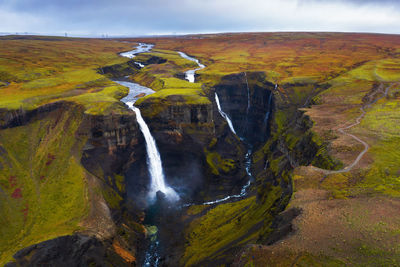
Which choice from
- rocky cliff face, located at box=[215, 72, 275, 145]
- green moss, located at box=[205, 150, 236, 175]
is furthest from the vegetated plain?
rocky cliff face, located at box=[215, 72, 275, 145]

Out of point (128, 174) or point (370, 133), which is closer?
point (370, 133)

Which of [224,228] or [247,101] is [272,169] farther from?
[247,101]

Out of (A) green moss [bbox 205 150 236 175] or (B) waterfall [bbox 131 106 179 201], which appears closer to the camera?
(B) waterfall [bbox 131 106 179 201]

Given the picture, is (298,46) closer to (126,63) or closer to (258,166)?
(126,63)

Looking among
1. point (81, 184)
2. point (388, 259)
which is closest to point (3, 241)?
point (81, 184)

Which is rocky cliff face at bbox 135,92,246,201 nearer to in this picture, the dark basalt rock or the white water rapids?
the white water rapids

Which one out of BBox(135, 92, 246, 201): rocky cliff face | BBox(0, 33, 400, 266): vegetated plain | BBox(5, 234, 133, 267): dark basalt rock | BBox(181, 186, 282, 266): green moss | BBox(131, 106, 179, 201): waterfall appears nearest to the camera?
BBox(0, 33, 400, 266): vegetated plain

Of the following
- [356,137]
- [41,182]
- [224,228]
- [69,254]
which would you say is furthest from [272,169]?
[41,182]
